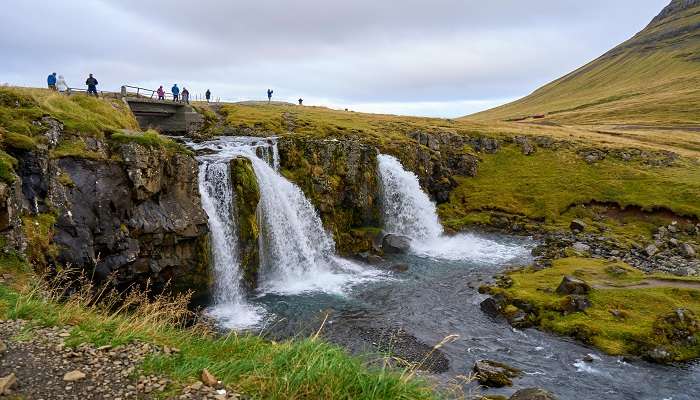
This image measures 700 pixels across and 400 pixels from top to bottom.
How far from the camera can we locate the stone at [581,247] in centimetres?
3866

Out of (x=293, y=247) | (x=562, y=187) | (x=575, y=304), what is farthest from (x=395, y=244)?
(x=562, y=187)

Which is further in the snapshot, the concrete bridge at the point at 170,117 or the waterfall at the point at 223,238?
the concrete bridge at the point at 170,117

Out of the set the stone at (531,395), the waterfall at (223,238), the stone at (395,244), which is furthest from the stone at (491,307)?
the waterfall at (223,238)

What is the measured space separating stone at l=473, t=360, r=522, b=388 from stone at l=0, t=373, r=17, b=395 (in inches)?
615

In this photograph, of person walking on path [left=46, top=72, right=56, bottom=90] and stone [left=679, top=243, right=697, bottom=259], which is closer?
person walking on path [left=46, top=72, right=56, bottom=90]

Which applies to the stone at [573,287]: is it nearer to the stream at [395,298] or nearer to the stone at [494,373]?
the stream at [395,298]

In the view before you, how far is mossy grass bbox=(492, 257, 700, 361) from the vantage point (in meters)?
22.0

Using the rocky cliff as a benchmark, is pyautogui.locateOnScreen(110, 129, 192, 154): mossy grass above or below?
above

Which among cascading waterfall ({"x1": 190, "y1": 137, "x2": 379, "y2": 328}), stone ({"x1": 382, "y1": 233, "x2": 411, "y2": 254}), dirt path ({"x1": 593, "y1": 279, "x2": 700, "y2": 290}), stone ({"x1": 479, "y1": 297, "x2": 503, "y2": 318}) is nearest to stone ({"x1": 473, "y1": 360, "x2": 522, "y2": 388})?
stone ({"x1": 479, "y1": 297, "x2": 503, "y2": 318})

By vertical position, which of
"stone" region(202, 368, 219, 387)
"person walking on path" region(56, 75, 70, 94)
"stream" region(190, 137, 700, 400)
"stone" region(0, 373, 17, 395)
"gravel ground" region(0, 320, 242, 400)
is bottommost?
"stream" region(190, 137, 700, 400)

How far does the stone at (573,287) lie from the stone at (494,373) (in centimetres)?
959

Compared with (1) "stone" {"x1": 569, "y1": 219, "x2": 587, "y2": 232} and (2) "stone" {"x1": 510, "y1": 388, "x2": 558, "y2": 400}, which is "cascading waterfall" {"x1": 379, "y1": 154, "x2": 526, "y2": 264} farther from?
(2) "stone" {"x1": 510, "y1": 388, "x2": 558, "y2": 400}

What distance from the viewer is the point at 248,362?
8.45 meters

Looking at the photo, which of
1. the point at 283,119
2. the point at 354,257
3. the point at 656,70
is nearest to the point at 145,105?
the point at 283,119
